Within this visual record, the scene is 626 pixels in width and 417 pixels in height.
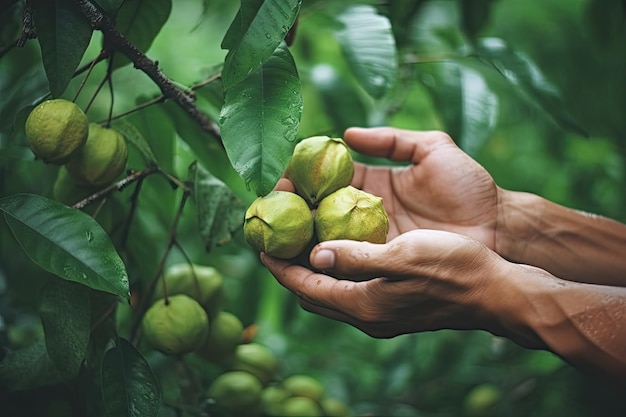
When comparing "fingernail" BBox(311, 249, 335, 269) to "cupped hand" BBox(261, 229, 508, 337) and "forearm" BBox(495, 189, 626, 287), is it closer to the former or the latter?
"cupped hand" BBox(261, 229, 508, 337)

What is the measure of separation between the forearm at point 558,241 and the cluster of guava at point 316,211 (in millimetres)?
493

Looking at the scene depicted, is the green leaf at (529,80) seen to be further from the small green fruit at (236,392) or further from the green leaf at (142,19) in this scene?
the small green fruit at (236,392)

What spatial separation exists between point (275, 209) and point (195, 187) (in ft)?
0.83

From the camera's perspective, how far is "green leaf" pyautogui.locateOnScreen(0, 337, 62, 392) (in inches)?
50.1

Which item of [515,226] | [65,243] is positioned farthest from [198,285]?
[515,226]

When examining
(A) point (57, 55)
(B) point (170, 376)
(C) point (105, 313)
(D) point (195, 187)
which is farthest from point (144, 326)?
(A) point (57, 55)

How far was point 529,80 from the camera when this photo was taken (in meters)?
1.71

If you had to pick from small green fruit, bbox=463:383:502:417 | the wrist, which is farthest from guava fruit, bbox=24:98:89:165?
small green fruit, bbox=463:383:502:417

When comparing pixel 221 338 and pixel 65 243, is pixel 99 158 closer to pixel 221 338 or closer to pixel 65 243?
pixel 65 243

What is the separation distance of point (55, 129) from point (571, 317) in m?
0.90

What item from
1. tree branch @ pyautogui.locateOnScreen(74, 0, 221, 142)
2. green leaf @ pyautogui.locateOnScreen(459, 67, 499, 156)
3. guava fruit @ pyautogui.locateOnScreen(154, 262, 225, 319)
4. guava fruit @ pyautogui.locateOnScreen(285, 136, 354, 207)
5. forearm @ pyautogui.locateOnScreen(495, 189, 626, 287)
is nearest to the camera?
tree branch @ pyautogui.locateOnScreen(74, 0, 221, 142)

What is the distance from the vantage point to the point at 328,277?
1183 millimetres

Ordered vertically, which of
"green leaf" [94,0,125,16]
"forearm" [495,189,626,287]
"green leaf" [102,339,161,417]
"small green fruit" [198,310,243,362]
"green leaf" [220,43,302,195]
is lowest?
"small green fruit" [198,310,243,362]

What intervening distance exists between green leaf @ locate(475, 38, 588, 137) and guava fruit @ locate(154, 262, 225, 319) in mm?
837
